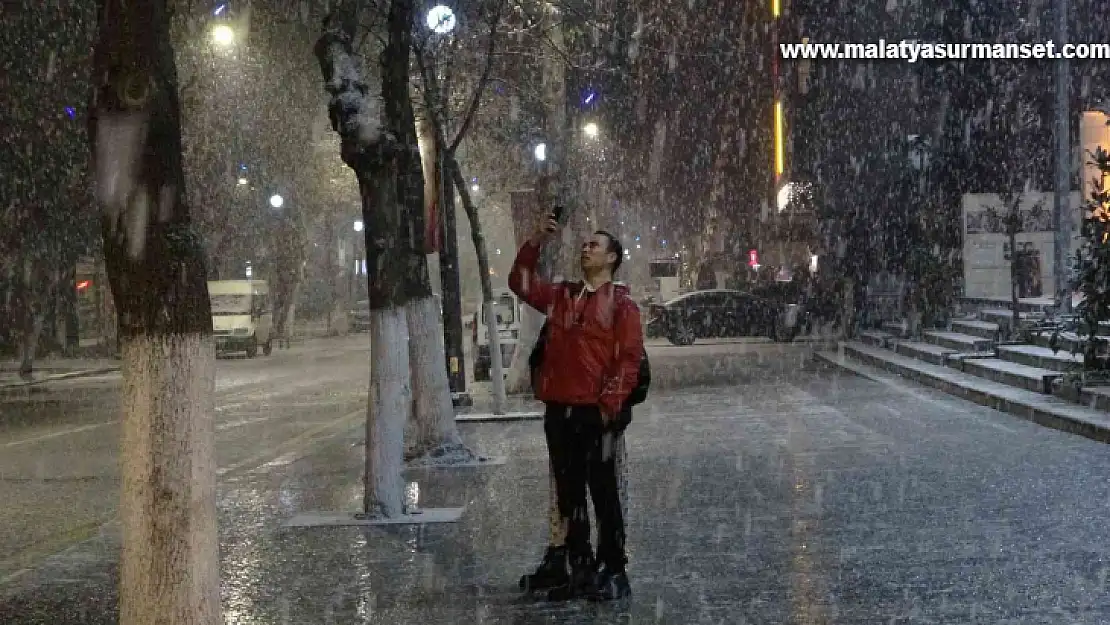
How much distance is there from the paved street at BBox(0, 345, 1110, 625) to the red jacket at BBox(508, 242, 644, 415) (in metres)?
1.12

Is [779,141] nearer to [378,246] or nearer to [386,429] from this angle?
[378,246]

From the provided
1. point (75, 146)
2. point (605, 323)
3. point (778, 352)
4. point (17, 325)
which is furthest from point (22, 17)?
point (605, 323)

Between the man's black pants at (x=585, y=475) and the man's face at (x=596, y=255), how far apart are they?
78 centimetres

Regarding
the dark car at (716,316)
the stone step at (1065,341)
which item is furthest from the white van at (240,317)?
the stone step at (1065,341)

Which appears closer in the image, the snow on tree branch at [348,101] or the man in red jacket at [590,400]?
the man in red jacket at [590,400]

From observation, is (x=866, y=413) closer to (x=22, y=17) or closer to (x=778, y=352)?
(x=778, y=352)

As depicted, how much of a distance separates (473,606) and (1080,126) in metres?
28.5

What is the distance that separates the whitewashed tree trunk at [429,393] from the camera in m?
13.6

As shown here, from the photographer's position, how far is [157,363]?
17.6ft

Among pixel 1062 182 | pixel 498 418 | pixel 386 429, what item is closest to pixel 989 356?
pixel 1062 182

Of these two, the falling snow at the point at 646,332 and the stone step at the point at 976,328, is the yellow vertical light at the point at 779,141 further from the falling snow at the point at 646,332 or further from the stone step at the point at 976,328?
the stone step at the point at 976,328

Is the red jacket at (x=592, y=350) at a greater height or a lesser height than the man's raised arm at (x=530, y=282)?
lesser

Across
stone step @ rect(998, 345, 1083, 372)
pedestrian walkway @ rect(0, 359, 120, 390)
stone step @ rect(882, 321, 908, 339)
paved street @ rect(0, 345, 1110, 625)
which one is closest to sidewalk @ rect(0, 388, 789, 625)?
paved street @ rect(0, 345, 1110, 625)

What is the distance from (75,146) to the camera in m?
31.3
